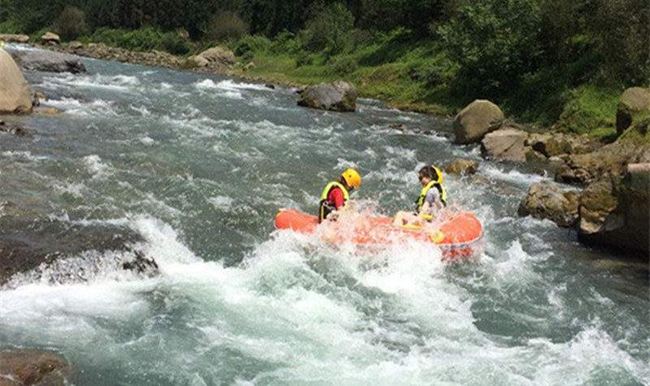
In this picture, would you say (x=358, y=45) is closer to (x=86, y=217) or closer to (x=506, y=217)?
(x=506, y=217)

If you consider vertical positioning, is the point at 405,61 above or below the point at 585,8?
below

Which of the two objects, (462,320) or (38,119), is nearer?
(462,320)

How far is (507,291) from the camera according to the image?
958cm

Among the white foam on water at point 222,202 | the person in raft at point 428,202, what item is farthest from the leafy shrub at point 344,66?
the person in raft at point 428,202

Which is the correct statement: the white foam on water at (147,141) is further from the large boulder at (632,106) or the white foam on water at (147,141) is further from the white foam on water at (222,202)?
the large boulder at (632,106)

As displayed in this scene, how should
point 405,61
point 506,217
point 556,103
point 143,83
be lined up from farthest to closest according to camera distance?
point 405,61, point 143,83, point 556,103, point 506,217

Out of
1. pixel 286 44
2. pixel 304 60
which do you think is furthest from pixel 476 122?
pixel 286 44

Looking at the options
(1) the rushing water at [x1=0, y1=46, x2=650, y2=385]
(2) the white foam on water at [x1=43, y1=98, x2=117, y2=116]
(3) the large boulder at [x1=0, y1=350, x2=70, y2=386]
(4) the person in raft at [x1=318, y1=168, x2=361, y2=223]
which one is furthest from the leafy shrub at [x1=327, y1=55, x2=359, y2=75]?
(3) the large boulder at [x1=0, y1=350, x2=70, y2=386]

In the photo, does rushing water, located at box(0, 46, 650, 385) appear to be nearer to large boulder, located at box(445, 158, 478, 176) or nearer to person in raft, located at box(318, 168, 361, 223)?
large boulder, located at box(445, 158, 478, 176)

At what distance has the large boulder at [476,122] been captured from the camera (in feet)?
68.8

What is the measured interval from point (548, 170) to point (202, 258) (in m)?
11.2

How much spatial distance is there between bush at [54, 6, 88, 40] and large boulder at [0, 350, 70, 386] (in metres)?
71.9

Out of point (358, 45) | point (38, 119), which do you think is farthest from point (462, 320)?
point (358, 45)

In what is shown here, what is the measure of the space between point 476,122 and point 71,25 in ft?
202
